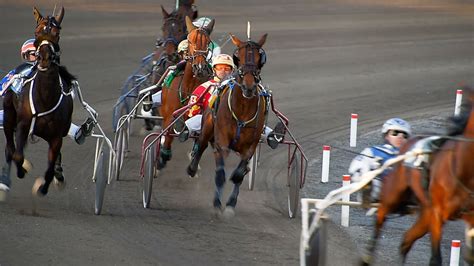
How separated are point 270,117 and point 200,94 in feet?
19.8

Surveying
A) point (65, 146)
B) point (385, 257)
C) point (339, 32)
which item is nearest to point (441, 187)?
point (385, 257)

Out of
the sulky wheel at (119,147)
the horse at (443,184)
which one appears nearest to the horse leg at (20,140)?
the sulky wheel at (119,147)

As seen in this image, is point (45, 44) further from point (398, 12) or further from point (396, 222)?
point (398, 12)

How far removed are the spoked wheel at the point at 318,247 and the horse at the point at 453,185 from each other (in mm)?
844

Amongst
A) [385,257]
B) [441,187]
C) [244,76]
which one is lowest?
[385,257]

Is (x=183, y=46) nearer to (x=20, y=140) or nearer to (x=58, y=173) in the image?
(x=58, y=173)

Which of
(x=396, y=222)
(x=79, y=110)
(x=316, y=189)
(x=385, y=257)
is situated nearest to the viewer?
(x=385, y=257)

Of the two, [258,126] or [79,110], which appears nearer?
[258,126]

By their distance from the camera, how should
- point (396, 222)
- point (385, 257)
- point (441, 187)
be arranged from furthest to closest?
point (396, 222)
point (385, 257)
point (441, 187)

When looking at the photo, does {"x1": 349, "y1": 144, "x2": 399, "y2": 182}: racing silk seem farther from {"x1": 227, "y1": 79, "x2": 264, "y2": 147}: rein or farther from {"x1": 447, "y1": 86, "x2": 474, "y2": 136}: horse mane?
{"x1": 227, "y1": 79, "x2": 264, "y2": 147}: rein

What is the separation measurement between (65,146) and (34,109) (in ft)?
14.3

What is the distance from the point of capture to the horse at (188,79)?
14000 millimetres

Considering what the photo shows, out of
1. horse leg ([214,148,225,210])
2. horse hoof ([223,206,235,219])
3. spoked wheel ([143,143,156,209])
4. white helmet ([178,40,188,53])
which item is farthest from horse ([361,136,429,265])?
white helmet ([178,40,188,53])

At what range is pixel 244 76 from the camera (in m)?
12.1
